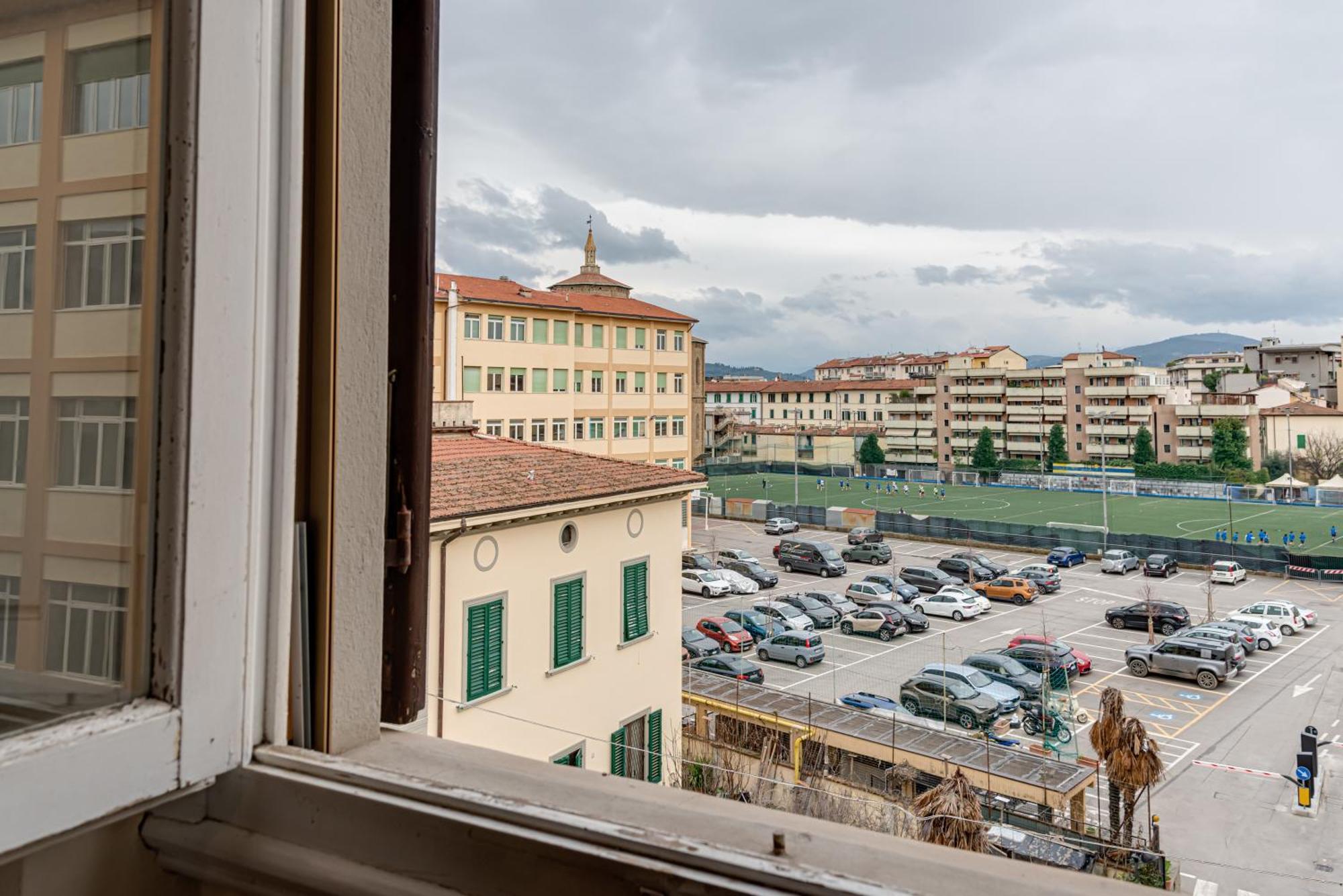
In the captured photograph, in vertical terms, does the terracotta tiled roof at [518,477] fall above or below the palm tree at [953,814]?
above

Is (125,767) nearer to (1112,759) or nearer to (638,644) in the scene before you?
(638,644)

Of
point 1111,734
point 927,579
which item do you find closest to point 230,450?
point 1111,734

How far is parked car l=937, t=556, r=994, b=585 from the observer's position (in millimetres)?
17406

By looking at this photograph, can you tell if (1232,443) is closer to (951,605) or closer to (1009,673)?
(951,605)

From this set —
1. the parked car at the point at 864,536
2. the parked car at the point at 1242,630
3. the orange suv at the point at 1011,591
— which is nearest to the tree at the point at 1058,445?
the parked car at the point at 864,536

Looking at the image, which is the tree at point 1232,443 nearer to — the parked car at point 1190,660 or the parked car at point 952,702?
the parked car at point 1190,660

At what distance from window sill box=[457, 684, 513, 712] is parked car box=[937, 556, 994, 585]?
13.8 meters

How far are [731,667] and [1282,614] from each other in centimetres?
967

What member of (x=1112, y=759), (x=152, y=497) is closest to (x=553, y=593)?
(x=1112, y=759)

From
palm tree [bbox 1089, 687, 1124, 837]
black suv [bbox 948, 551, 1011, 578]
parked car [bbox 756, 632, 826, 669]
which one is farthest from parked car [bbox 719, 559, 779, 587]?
palm tree [bbox 1089, 687, 1124, 837]

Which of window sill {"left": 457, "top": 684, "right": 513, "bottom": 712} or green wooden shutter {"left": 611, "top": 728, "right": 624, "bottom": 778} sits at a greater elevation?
window sill {"left": 457, "top": 684, "right": 513, "bottom": 712}

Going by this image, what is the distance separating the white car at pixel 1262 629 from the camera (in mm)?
13180

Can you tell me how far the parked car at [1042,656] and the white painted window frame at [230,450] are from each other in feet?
38.4

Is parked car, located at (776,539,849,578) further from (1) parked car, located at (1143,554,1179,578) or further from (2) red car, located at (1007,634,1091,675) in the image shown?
(1) parked car, located at (1143,554,1179,578)
